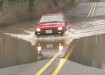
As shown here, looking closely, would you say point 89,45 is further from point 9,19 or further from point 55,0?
point 55,0

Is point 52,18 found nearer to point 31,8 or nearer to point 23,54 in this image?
point 23,54

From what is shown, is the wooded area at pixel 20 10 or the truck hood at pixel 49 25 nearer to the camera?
the truck hood at pixel 49 25

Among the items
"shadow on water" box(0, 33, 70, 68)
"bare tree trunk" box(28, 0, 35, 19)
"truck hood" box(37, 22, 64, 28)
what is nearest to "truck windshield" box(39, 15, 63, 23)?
"truck hood" box(37, 22, 64, 28)

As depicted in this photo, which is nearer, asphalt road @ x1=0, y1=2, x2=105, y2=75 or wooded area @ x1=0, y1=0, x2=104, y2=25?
asphalt road @ x1=0, y1=2, x2=105, y2=75

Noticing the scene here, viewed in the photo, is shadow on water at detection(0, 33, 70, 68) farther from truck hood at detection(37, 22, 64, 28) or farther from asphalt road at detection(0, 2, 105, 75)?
truck hood at detection(37, 22, 64, 28)

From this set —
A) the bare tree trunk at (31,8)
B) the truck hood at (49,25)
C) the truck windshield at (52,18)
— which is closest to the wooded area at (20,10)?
the bare tree trunk at (31,8)

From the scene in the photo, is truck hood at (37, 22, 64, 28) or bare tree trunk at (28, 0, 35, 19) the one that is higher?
bare tree trunk at (28, 0, 35, 19)

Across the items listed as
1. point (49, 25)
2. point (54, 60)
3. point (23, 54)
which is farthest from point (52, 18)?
point (54, 60)

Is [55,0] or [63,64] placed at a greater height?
[55,0]

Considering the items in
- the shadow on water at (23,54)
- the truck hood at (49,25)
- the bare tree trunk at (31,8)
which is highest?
the bare tree trunk at (31,8)

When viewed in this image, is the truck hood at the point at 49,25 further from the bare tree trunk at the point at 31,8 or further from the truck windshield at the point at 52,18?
the bare tree trunk at the point at 31,8

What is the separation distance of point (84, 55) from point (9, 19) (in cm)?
2232

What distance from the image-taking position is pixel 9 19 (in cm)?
3709

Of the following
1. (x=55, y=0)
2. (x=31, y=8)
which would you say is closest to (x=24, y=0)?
(x=31, y=8)
